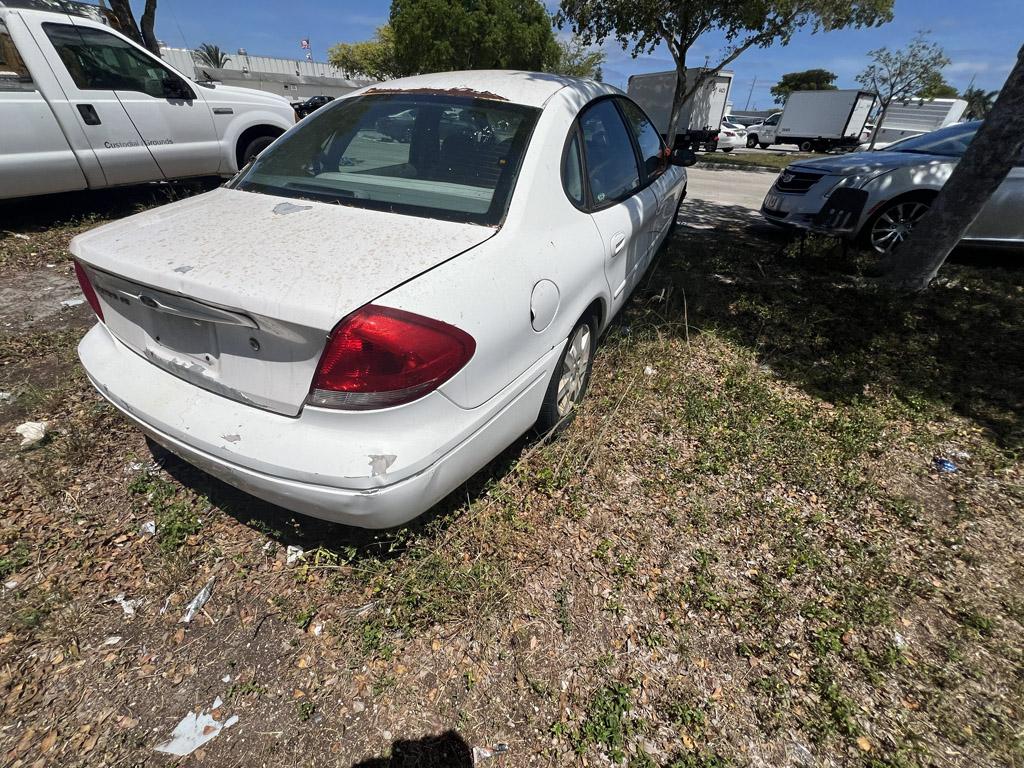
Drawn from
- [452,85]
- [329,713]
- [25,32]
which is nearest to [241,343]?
[329,713]

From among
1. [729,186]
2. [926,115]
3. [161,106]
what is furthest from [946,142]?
Answer: [926,115]

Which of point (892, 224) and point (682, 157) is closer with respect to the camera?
point (682, 157)

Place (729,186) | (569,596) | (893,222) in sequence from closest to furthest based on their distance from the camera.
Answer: (569,596)
(893,222)
(729,186)

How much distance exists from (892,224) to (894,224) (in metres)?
0.02

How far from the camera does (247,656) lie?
1712 millimetres

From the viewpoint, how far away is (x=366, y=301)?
1.38m

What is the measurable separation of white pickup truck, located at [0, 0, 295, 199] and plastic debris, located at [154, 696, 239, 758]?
5.41 metres

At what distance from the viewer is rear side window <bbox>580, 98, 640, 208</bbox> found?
8.48 feet

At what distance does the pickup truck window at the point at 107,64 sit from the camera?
4711mm

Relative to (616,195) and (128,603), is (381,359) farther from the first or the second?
(616,195)

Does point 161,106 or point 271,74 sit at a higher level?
point 161,106

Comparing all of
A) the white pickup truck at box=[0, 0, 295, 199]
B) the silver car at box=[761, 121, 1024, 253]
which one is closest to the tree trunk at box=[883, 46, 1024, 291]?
the silver car at box=[761, 121, 1024, 253]

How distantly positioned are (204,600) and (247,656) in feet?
1.05

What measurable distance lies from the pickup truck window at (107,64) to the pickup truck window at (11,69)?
1.04 ft
